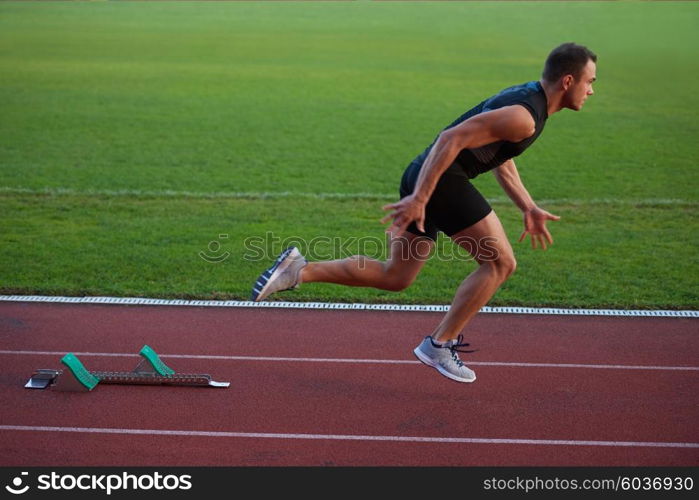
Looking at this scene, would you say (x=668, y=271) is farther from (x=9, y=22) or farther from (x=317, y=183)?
(x=9, y=22)

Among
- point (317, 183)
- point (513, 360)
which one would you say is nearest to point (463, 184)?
point (513, 360)

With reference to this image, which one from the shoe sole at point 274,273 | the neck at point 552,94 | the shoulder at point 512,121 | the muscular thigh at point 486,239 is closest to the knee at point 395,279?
the muscular thigh at point 486,239

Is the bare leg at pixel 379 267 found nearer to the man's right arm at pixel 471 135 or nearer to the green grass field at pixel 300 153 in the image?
the man's right arm at pixel 471 135

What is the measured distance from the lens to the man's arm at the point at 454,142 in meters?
4.68

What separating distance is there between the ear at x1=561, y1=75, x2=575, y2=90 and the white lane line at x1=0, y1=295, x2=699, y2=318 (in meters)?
2.55

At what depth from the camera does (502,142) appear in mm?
4941

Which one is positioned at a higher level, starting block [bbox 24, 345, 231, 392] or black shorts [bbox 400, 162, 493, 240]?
black shorts [bbox 400, 162, 493, 240]

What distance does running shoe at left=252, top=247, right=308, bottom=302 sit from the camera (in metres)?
5.22

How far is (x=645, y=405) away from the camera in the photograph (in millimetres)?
5262

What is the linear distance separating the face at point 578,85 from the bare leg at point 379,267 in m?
1.07

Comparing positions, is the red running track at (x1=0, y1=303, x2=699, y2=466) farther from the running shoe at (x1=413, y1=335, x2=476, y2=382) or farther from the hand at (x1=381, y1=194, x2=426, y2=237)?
the hand at (x1=381, y1=194, x2=426, y2=237)

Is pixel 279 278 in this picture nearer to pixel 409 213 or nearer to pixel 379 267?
pixel 379 267

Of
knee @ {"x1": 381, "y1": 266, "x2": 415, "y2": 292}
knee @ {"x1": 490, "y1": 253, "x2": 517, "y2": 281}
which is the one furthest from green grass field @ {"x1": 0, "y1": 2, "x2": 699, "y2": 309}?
knee @ {"x1": 490, "y1": 253, "x2": 517, "y2": 281}

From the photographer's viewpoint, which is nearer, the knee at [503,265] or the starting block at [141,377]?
the knee at [503,265]
